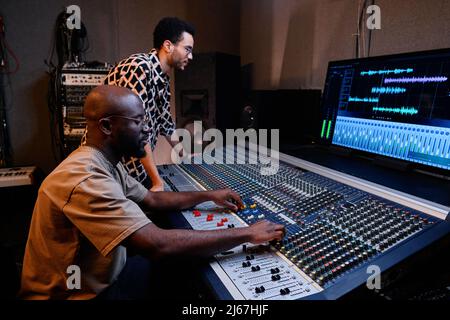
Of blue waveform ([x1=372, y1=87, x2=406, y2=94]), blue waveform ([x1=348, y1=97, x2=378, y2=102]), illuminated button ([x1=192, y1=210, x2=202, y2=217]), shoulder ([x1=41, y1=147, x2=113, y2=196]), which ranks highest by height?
blue waveform ([x1=372, y1=87, x2=406, y2=94])

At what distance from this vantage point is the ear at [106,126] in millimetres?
999

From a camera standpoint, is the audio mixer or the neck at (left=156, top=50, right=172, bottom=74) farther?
the neck at (left=156, top=50, right=172, bottom=74)

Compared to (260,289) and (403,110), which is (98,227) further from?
(403,110)

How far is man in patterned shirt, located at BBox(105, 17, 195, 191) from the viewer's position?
1.69 metres

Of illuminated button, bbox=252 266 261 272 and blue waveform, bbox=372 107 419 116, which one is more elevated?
blue waveform, bbox=372 107 419 116

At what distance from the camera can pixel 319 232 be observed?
0.93 m

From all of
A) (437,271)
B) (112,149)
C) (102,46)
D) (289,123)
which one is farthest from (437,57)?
(102,46)

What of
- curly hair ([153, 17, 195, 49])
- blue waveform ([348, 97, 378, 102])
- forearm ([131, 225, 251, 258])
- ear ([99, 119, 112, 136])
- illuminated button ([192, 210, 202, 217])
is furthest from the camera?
curly hair ([153, 17, 195, 49])

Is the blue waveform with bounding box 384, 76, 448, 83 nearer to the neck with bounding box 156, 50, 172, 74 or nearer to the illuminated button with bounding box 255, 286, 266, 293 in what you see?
the illuminated button with bounding box 255, 286, 266, 293

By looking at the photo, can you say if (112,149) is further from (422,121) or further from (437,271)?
(422,121)

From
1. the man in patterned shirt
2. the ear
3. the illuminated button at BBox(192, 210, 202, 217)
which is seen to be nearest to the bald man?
the ear

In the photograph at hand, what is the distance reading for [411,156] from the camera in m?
1.35

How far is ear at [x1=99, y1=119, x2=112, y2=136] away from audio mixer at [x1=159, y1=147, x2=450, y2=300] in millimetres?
387

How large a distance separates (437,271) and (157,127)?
1.66 meters
